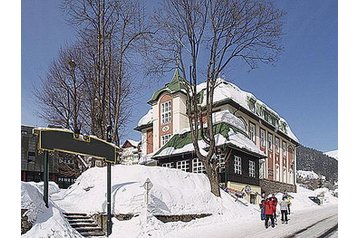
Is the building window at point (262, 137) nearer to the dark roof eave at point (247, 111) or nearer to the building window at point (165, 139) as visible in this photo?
the dark roof eave at point (247, 111)

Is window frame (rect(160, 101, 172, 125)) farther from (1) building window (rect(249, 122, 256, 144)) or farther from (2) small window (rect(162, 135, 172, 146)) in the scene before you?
(1) building window (rect(249, 122, 256, 144))

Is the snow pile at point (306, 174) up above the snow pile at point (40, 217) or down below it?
above

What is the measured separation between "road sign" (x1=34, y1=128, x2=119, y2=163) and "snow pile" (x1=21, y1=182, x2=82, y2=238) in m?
0.29

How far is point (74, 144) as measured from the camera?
2.82 meters

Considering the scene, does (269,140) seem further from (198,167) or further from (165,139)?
(198,167)

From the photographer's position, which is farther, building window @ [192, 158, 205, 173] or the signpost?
building window @ [192, 158, 205, 173]

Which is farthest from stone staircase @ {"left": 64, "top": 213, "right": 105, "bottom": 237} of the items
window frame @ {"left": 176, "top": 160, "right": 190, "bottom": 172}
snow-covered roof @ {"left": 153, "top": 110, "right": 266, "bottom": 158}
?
window frame @ {"left": 176, "top": 160, "right": 190, "bottom": 172}

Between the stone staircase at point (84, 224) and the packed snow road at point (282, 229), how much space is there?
609 millimetres

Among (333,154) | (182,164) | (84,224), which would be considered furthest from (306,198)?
(182,164)

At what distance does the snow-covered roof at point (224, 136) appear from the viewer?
295cm

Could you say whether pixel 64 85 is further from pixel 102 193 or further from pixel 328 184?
pixel 328 184

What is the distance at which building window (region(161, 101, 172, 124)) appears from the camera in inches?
110

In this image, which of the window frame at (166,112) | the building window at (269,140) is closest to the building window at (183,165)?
the window frame at (166,112)
